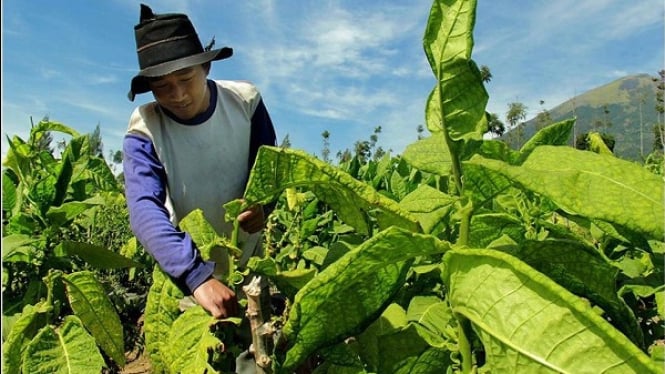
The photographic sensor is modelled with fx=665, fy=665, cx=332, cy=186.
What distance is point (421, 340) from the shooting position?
3.50 ft

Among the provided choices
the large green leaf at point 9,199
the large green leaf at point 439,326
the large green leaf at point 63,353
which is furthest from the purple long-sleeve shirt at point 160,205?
the large green leaf at point 439,326

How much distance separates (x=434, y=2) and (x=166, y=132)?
1333 mm

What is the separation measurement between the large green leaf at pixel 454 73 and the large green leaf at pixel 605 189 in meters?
0.18

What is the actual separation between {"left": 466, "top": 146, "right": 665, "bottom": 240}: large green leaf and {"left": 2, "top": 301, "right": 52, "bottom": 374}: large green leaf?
1.18 meters

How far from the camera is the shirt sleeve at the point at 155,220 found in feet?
4.45

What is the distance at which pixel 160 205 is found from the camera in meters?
1.75

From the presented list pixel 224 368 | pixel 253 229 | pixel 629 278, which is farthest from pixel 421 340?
pixel 253 229

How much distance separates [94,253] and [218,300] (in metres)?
0.77

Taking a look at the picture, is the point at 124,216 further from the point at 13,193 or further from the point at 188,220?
the point at 188,220

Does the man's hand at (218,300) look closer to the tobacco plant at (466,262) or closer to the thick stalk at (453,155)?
the tobacco plant at (466,262)

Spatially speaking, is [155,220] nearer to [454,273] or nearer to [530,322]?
[454,273]

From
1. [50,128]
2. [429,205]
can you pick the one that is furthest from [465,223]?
[50,128]

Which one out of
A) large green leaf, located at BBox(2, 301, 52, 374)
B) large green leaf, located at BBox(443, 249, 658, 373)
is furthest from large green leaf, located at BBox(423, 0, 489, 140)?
large green leaf, located at BBox(2, 301, 52, 374)

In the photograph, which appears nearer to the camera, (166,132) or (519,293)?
(519,293)
